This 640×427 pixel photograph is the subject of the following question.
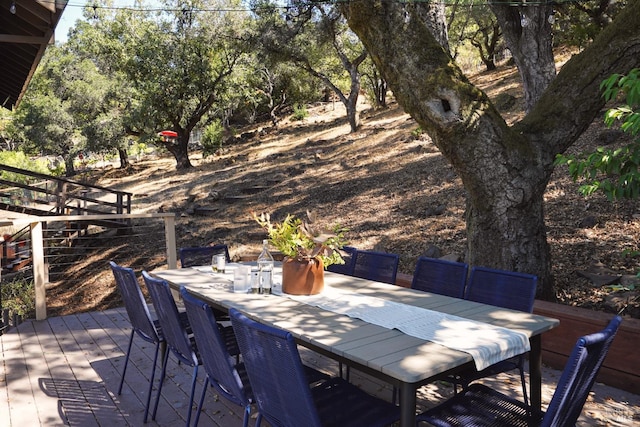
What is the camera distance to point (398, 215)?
7.39 metres

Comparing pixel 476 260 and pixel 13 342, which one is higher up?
pixel 476 260

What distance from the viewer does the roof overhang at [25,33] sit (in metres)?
4.25

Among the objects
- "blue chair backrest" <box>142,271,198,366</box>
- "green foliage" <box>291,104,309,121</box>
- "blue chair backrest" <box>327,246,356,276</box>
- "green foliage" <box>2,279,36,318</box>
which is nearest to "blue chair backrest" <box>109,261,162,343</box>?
"blue chair backrest" <box>142,271,198,366</box>

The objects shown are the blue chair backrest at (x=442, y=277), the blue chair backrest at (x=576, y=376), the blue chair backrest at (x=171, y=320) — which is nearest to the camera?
the blue chair backrest at (x=576, y=376)

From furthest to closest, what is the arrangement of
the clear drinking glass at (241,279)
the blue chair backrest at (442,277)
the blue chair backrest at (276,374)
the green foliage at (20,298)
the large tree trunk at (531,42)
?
the green foliage at (20,298), the large tree trunk at (531,42), the blue chair backrest at (442,277), the clear drinking glass at (241,279), the blue chair backrest at (276,374)

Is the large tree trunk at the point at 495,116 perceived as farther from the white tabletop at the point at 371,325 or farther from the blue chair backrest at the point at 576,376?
the blue chair backrest at the point at 576,376

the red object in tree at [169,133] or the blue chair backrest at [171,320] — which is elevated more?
the red object in tree at [169,133]

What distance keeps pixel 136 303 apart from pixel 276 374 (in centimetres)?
150

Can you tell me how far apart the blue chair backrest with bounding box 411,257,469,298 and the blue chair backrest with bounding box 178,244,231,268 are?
1641 millimetres

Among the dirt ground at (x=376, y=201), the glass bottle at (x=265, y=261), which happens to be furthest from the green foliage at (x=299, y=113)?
the glass bottle at (x=265, y=261)

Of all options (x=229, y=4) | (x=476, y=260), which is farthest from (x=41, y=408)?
(x=229, y=4)

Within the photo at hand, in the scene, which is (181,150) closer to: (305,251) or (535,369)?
(305,251)

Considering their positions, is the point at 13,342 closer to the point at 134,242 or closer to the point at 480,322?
the point at 480,322

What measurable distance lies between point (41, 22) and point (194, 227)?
591 cm
